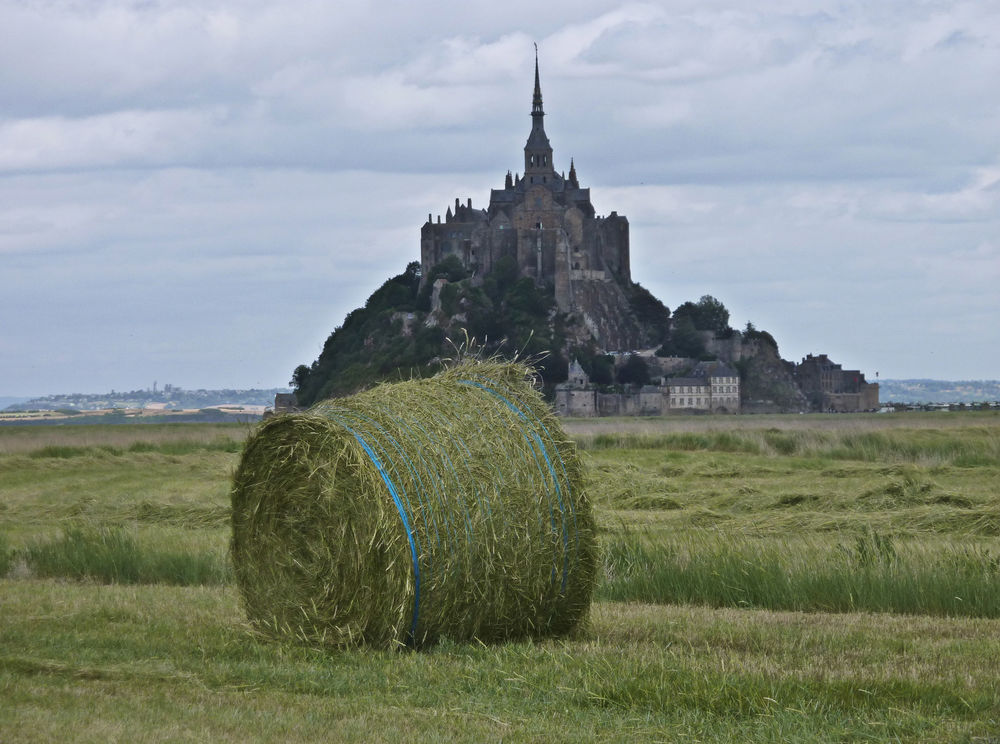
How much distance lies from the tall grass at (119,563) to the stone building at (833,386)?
114950mm

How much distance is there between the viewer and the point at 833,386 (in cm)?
12650

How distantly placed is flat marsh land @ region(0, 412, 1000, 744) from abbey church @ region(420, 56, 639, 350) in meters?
94.5

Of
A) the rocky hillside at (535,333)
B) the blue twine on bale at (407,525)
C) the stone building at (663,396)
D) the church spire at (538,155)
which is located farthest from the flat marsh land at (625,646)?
the church spire at (538,155)

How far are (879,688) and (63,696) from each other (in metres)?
4.13

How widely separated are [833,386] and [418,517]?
12331 cm

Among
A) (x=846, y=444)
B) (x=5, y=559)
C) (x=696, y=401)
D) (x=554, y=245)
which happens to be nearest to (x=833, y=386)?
(x=696, y=401)

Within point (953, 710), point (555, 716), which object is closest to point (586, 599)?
point (555, 716)

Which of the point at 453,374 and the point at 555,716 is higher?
the point at 453,374

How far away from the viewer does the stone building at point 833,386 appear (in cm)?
12412

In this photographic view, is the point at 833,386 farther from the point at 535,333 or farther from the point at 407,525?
the point at 407,525

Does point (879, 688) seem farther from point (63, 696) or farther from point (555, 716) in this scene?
point (63, 696)

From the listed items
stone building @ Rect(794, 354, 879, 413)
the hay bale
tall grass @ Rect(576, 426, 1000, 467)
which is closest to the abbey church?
stone building @ Rect(794, 354, 879, 413)

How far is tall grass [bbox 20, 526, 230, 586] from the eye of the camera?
11.9m

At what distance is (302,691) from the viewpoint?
689cm
